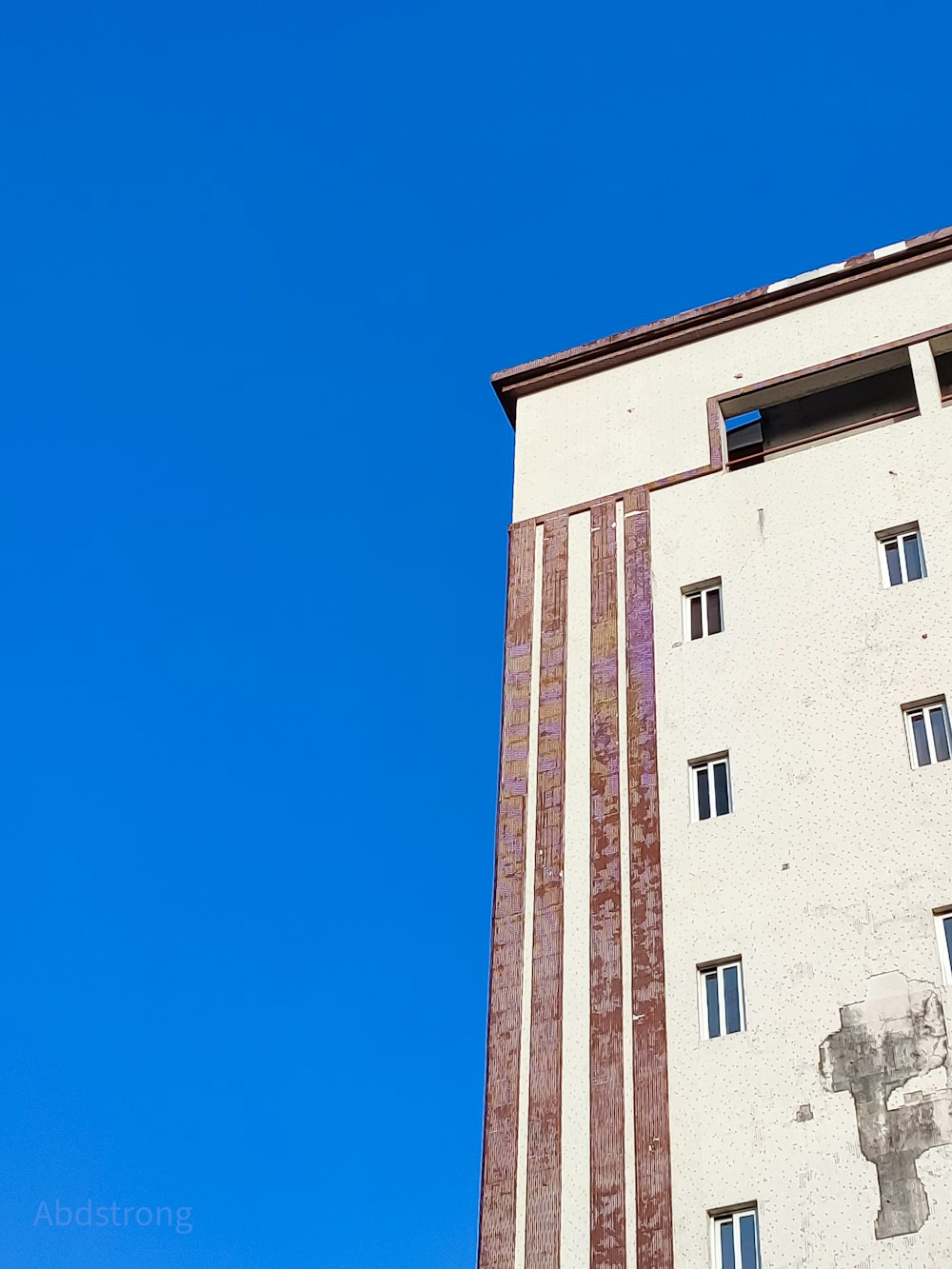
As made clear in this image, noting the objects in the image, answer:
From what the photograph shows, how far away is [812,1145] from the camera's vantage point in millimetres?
21359

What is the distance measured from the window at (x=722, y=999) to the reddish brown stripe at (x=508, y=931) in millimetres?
2590

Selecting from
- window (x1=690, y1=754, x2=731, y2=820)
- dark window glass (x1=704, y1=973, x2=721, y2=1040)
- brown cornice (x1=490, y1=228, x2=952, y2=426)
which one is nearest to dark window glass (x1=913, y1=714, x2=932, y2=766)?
window (x1=690, y1=754, x2=731, y2=820)

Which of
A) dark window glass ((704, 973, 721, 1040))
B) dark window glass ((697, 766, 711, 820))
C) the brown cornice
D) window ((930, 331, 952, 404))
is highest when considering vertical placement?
the brown cornice

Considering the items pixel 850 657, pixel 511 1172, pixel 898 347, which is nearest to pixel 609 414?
pixel 898 347

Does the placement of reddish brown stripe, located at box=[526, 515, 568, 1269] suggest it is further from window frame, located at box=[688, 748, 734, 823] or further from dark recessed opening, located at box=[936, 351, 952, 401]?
dark recessed opening, located at box=[936, 351, 952, 401]

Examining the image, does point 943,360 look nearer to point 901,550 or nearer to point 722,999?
point 901,550

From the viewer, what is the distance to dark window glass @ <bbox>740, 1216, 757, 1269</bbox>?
20969mm

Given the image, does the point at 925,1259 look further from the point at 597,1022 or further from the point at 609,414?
the point at 609,414

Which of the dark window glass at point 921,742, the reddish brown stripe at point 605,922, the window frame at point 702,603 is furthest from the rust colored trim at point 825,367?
the dark window glass at point 921,742

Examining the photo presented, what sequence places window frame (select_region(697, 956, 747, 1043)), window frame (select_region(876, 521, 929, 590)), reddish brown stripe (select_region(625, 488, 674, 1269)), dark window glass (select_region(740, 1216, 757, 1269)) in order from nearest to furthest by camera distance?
dark window glass (select_region(740, 1216, 757, 1269))
reddish brown stripe (select_region(625, 488, 674, 1269))
window frame (select_region(697, 956, 747, 1043))
window frame (select_region(876, 521, 929, 590))

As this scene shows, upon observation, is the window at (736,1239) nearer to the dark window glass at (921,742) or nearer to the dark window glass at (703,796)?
the dark window glass at (703,796)

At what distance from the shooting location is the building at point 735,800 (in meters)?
21.7

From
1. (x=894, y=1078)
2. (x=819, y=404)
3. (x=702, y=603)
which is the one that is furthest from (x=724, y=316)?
(x=894, y=1078)

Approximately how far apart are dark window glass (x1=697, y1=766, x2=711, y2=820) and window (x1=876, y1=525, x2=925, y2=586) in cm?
398
